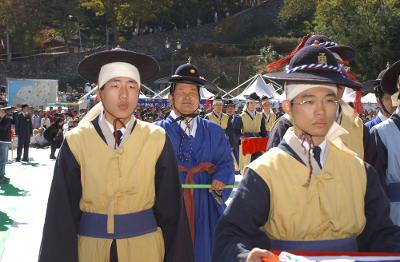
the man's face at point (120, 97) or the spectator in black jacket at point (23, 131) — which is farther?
the spectator in black jacket at point (23, 131)

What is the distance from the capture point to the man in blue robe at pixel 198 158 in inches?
205

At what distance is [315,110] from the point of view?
8.96 ft

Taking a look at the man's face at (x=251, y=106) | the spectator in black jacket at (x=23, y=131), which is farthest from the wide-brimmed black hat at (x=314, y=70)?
the spectator in black jacket at (x=23, y=131)

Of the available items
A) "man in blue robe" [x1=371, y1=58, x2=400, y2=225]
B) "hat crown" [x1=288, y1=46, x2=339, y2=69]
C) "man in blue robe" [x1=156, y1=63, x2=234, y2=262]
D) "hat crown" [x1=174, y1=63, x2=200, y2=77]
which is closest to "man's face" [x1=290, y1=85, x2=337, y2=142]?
"hat crown" [x1=288, y1=46, x2=339, y2=69]

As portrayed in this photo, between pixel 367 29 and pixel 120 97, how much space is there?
4293cm

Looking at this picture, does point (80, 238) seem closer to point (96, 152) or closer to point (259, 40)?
point (96, 152)

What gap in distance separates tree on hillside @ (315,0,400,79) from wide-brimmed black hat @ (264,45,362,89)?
41.6 meters

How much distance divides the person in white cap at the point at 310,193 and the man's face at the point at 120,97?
1092 mm

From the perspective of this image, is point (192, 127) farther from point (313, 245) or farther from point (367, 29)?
point (367, 29)

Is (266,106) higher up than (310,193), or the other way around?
(266,106)

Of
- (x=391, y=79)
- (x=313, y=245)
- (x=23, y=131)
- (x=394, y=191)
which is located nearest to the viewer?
(x=313, y=245)

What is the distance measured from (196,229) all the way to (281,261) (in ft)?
9.67

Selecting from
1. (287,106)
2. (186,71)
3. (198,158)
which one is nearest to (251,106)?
(186,71)

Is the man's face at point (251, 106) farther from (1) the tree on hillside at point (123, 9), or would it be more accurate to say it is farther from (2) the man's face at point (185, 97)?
(1) the tree on hillside at point (123, 9)
